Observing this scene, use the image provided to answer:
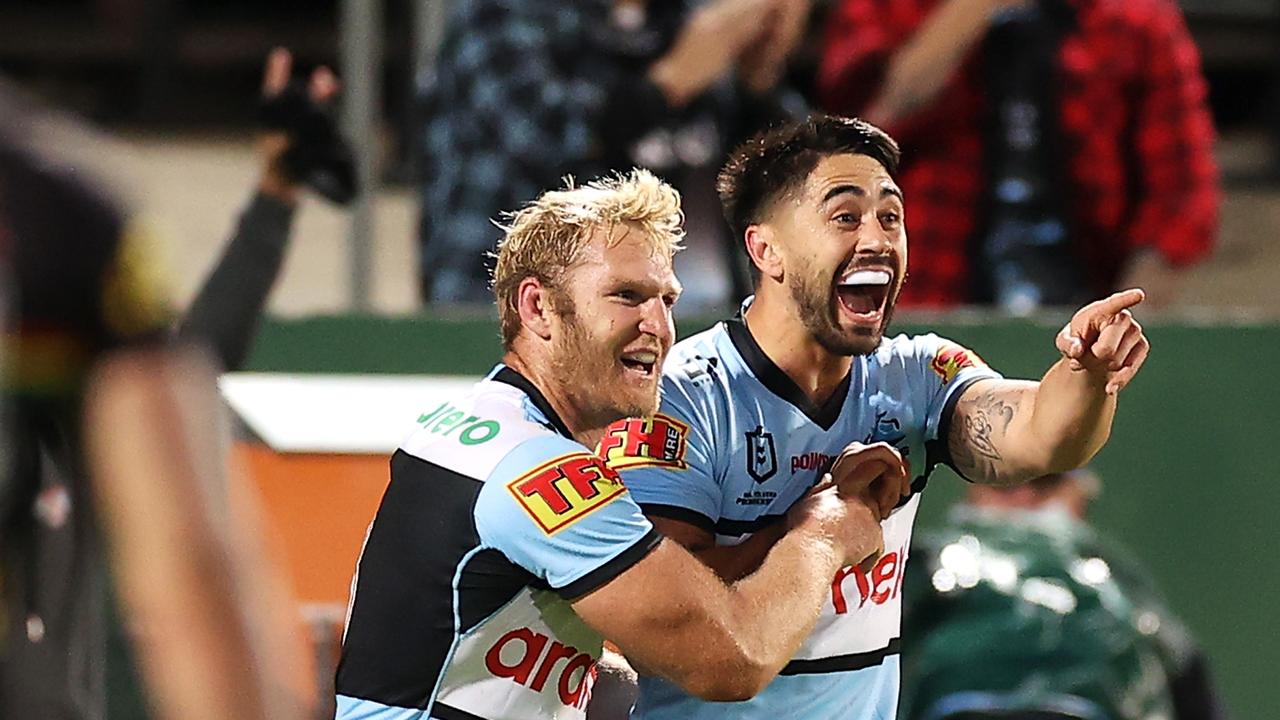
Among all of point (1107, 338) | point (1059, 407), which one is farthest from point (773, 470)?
point (1107, 338)

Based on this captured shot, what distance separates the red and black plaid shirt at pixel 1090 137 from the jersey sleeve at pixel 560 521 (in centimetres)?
259

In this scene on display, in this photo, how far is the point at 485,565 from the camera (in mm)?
2953

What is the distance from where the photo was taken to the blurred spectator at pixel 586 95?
5.18 metres

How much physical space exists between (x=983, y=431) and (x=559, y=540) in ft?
2.72

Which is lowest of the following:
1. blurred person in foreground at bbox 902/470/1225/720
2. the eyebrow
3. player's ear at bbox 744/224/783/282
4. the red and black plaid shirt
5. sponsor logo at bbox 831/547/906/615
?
blurred person in foreground at bbox 902/470/1225/720

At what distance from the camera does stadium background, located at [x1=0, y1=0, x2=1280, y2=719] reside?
16.6 feet

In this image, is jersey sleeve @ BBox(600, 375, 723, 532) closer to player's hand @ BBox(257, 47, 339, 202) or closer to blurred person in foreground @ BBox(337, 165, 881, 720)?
blurred person in foreground @ BBox(337, 165, 881, 720)

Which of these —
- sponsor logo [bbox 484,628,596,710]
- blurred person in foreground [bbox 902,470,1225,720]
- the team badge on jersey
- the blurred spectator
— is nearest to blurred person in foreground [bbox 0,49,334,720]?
sponsor logo [bbox 484,628,596,710]

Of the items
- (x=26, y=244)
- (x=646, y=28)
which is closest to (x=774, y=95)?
(x=646, y=28)

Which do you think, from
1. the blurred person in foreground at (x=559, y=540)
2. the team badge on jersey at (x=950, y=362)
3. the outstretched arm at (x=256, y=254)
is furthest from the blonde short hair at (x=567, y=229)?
the outstretched arm at (x=256, y=254)

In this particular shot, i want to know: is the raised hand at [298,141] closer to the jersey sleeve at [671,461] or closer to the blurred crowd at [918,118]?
the blurred crowd at [918,118]

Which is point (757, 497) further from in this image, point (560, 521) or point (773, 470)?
point (560, 521)

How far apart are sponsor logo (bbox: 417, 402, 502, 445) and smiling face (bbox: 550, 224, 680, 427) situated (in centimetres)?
18

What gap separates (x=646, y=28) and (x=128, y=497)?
4.04 m
